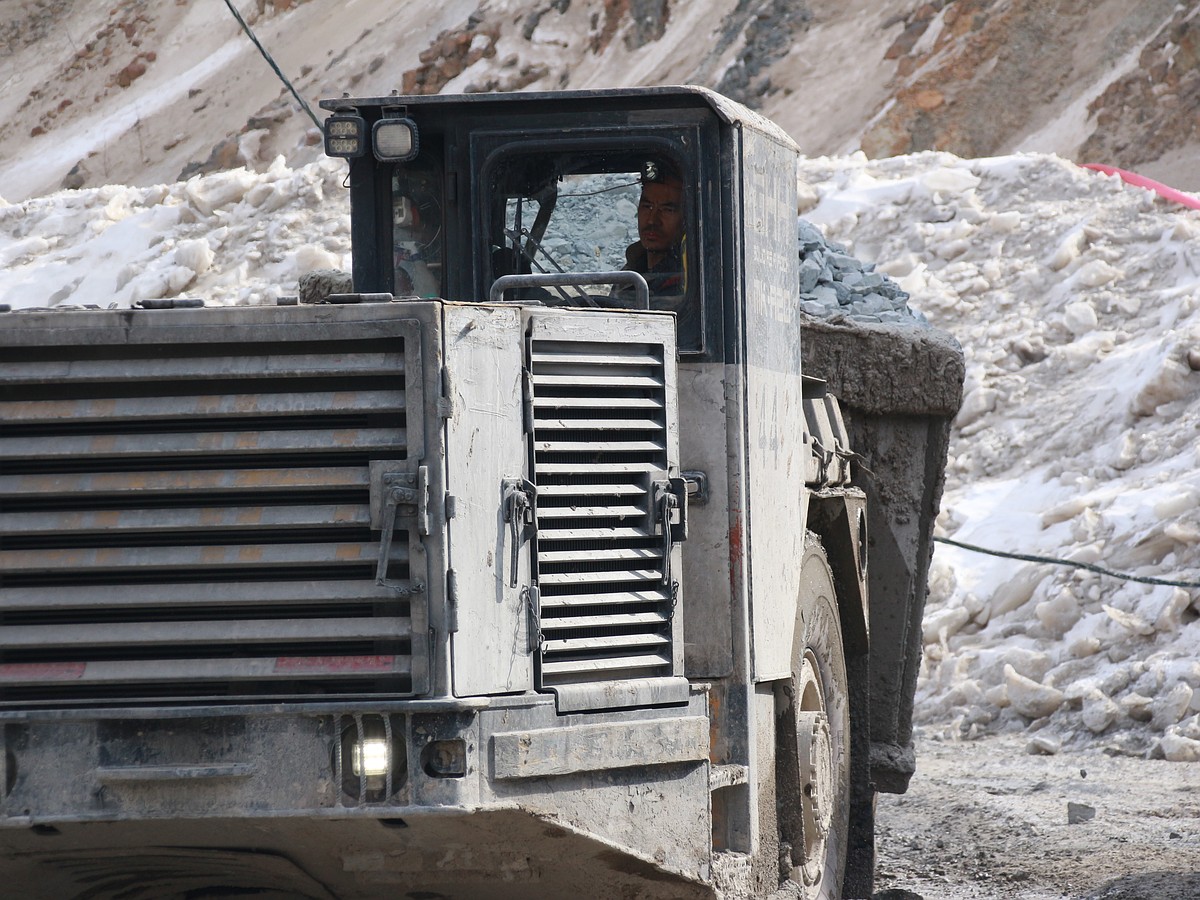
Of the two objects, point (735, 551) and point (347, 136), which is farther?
point (347, 136)

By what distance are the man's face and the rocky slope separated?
18.6 m

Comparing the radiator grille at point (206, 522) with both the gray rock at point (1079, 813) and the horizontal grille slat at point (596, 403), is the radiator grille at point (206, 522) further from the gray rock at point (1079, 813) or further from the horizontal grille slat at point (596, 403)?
the gray rock at point (1079, 813)

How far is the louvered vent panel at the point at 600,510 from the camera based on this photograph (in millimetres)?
4469

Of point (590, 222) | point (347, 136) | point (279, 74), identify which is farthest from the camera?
point (279, 74)

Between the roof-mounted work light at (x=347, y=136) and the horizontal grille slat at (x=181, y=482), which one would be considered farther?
the roof-mounted work light at (x=347, y=136)

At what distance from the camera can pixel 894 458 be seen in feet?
24.8

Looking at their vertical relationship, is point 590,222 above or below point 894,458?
above

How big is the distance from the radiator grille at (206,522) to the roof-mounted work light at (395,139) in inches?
62.0

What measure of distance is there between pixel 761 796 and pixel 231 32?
3502 centimetres

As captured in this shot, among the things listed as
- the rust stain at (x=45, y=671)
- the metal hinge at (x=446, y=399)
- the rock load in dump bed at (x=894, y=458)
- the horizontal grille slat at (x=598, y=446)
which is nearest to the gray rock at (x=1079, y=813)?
the rock load in dump bed at (x=894, y=458)

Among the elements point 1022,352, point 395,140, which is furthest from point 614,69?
point 395,140

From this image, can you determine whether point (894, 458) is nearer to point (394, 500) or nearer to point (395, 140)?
point (395, 140)

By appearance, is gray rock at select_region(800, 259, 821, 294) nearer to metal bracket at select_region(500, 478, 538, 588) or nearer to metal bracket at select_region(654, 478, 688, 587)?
metal bracket at select_region(654, 478, 688, 587)

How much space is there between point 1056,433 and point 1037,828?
6500 millimetres
